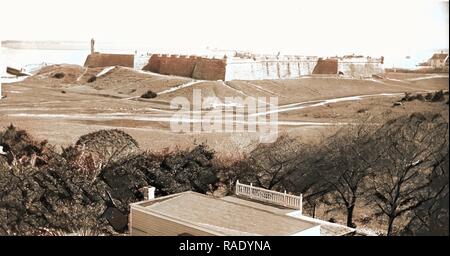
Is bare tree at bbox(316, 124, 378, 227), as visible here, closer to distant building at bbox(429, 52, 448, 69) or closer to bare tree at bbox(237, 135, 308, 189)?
bare tree at bbox(237, 135, 308, 189)

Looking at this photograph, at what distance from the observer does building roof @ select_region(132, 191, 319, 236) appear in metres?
5.81

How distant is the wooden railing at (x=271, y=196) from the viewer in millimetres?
6590

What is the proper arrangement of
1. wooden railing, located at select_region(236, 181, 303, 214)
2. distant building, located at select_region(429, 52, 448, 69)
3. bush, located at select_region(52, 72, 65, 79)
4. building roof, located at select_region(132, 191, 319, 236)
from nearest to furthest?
building roof, located at select_region(132, 191, 319, 236) < wooden railing, located at select_region(236, 181, 303, 214) < distant building, located at select_region(429, 52, 448, 69) < bush, located at select_region(52, 72, 65, 79)

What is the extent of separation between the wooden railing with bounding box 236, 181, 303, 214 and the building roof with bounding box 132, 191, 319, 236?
1.03ft

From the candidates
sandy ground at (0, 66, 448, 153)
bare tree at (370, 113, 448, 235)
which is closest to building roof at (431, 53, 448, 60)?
sandy ground at (0, 66, 448, 153)

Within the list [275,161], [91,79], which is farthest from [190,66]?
[275,161]

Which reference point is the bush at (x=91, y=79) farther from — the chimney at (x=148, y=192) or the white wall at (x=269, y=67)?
the white wall at (x=269, y=67)

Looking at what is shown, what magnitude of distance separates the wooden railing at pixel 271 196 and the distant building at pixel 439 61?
2.37 m

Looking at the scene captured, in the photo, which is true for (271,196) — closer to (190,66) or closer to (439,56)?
(190,66)

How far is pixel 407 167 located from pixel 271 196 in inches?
69.0

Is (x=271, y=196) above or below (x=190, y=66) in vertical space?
below

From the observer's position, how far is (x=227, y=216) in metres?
6.07
